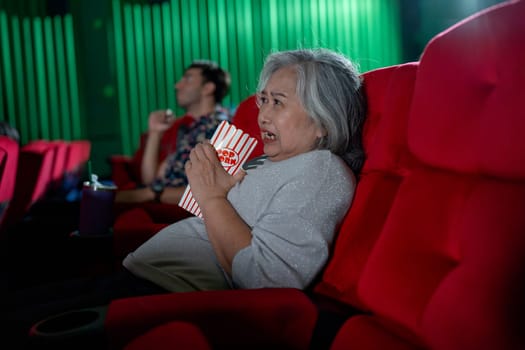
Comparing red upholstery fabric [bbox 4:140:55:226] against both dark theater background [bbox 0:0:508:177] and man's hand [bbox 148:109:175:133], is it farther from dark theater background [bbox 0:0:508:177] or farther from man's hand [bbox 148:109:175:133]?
dark theater background [bbox 0:0:508:177]

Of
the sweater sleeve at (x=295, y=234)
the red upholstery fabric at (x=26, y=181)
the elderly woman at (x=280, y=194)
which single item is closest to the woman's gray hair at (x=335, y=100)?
the elderly woman at (x=280, y=194)

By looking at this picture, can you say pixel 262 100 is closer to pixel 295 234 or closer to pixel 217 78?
pixel 295 234

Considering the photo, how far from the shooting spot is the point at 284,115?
1.29 m

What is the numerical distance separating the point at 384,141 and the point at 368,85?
222 mm

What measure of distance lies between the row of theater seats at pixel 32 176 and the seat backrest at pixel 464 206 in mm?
1356

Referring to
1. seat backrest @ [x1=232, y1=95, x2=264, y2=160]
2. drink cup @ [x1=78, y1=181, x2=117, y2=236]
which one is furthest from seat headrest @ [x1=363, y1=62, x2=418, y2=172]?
drink cup @ [x1=78, y1=181, x2=117, y2=236]

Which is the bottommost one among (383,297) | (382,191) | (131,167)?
(131,167)

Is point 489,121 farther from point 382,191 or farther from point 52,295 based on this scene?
point 52,295

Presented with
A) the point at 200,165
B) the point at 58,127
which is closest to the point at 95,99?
the point at 58,127

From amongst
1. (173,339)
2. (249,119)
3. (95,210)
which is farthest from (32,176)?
(173,339)

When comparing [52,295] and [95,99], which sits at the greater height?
[95,99]

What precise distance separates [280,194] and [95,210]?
2.78 feet

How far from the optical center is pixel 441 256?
80cm

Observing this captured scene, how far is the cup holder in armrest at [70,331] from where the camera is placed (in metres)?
0.82
